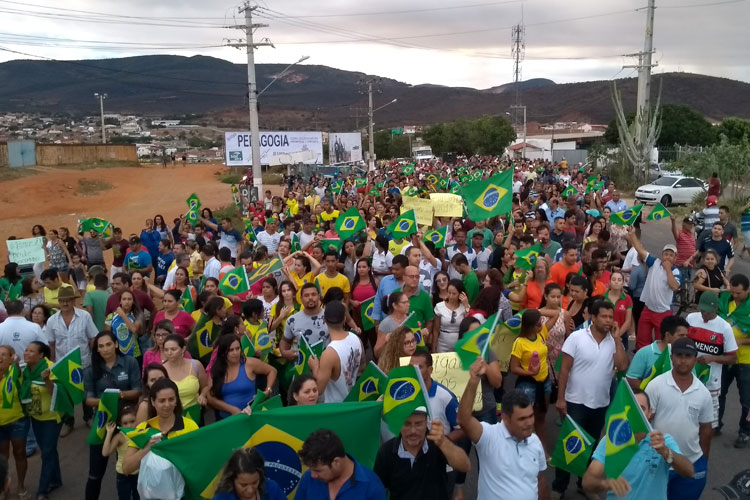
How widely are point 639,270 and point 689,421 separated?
13.4ft

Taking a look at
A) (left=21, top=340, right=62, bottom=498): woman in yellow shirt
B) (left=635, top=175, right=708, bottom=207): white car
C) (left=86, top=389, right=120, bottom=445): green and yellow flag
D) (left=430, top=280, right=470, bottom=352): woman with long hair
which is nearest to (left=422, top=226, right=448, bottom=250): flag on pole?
(left=430, top=280, right=470, bottom=352): woman with long hair

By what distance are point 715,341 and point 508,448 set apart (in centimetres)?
295

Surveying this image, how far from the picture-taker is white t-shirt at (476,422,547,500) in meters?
3.92

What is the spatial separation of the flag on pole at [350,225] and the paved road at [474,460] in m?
4.63

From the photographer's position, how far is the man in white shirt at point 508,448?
3.91 meters

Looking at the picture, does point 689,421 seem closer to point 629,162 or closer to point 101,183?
point 629,162

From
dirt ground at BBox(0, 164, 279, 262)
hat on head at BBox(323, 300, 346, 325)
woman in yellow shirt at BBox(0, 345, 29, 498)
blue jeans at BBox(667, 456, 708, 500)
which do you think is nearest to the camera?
blue jeans at BBox(667, 456, 708, 500)

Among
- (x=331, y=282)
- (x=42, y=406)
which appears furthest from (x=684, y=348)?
(x=42, y=406)

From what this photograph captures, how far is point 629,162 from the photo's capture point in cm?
3834

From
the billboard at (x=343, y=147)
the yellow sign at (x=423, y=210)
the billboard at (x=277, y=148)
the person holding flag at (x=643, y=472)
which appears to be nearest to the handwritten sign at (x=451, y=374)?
the person holding flag at (x=643, y=472)

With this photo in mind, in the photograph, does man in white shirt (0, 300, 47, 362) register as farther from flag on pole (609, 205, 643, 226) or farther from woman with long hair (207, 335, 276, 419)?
flag on pole (609, 205, 643, 226)

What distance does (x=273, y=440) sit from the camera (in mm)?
4242

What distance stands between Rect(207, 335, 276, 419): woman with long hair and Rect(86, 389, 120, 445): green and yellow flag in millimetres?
706

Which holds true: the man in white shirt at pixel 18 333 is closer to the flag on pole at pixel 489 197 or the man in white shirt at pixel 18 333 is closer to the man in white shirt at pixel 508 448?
the man in white shirt at pixel 508 448
